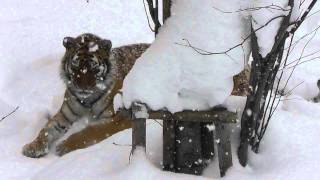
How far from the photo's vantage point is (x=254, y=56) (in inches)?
128

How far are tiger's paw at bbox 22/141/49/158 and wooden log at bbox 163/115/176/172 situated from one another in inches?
70.0

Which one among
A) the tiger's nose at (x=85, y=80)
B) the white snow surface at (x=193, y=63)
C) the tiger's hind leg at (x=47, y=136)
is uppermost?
the white snow surface at (x=193, y=63)

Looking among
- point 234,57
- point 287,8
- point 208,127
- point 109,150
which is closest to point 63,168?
point 109,150

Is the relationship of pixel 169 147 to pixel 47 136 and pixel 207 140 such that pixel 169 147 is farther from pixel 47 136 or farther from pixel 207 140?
pixel 47 136

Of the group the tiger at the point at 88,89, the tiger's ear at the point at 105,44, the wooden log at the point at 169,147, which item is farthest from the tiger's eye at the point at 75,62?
the wooden log at the point at 169,147

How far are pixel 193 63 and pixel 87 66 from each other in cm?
229

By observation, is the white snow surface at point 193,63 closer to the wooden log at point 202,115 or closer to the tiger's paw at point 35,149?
the wooden log at point 202,115

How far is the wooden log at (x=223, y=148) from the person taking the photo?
3.27m

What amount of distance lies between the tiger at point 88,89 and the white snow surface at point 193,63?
6.48 ft

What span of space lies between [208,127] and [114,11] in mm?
5480

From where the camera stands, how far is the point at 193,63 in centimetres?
317

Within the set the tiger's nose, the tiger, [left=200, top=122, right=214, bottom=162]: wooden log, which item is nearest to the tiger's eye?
the tiger

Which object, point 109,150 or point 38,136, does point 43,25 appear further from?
point 109,150

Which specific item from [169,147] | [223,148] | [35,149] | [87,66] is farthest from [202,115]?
[87,66]
